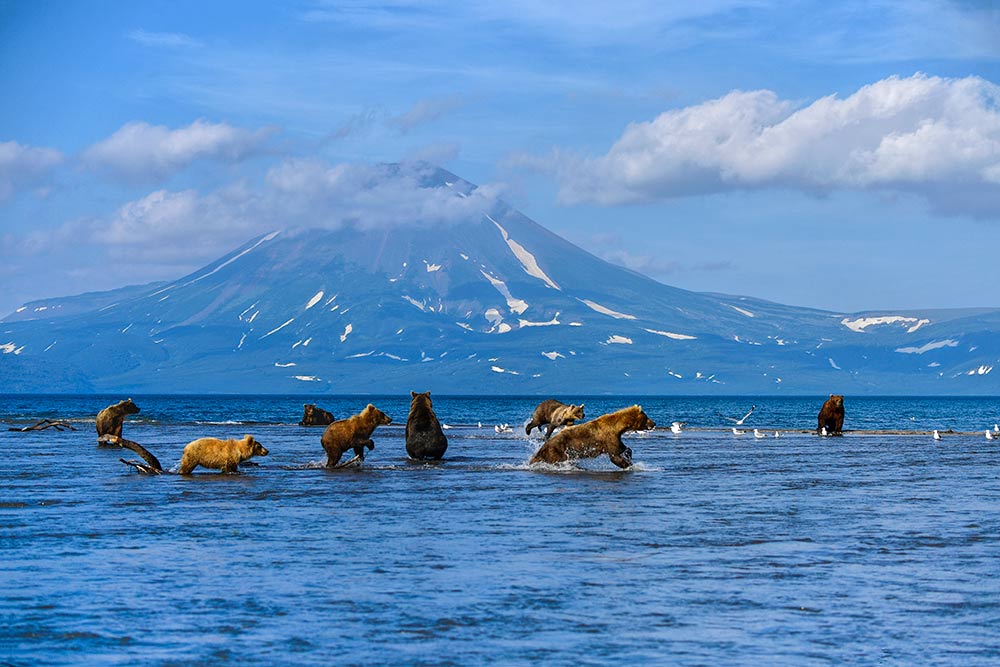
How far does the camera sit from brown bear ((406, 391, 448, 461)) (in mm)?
41812

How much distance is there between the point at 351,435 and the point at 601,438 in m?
6.76

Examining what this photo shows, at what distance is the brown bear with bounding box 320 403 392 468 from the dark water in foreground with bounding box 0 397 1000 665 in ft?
9.18

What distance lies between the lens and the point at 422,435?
4184cm

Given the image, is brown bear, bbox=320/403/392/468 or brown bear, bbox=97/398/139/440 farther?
brown bear, bbox=97/398/139/440

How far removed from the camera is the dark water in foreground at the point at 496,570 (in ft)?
44.9

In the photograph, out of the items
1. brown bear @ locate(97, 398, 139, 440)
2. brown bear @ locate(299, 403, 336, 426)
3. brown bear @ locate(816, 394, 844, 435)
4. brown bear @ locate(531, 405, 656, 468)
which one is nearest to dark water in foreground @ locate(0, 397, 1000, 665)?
brown bear @ locate(531, 405, 656, 468)

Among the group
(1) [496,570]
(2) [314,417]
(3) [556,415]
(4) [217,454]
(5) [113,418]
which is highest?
(3) [556,415]

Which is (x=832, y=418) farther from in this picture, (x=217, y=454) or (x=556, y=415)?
(x=217, y=454)

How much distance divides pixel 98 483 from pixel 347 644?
2017cm

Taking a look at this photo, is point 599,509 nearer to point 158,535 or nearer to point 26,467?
point 158,535

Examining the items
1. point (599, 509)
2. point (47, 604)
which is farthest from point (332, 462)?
point (47, 604)

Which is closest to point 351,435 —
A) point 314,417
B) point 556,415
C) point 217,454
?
point 217,454

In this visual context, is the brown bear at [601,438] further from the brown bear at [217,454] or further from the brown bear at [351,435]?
the brown bear at [217,454]

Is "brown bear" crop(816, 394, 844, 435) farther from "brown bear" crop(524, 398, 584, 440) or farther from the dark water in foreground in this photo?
the dark water in foreground
